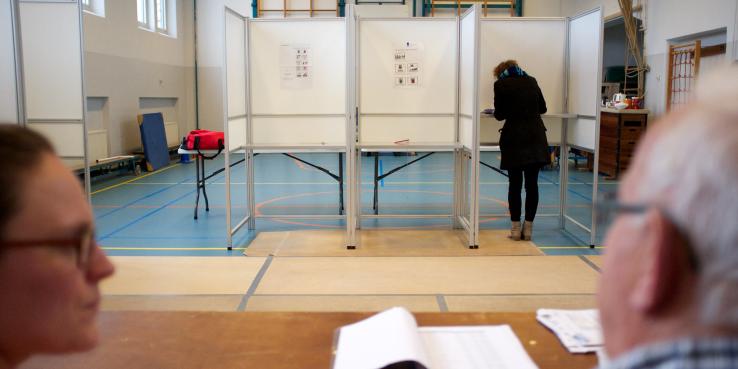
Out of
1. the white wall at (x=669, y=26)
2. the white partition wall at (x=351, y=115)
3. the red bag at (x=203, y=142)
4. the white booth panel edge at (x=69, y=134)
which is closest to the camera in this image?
the white booth panel edge at (x=69, y=134)

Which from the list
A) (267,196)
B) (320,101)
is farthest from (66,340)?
(267,196)

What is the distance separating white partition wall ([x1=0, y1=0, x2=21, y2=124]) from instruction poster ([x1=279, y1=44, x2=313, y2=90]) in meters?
2.33

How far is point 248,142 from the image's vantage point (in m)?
6.08

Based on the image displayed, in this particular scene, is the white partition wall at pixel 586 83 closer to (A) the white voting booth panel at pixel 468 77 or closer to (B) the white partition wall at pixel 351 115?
(A) the white voting booth panel at pixel 468 77

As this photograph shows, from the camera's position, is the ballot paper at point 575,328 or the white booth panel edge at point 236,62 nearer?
the ballot paper at point 575,328

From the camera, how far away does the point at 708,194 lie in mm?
468

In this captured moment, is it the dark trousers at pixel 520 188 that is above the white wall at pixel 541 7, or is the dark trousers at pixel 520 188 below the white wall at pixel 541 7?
below

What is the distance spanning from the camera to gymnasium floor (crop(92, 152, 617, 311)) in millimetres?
3525

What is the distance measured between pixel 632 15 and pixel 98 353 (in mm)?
11272

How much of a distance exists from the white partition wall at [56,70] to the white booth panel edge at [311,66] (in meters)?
1.61

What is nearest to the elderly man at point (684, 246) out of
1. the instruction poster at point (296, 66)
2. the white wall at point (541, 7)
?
the instruction poster at point (296, 66)

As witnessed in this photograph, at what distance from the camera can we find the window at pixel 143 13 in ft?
39.4

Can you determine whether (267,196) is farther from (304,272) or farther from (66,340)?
(66,340)

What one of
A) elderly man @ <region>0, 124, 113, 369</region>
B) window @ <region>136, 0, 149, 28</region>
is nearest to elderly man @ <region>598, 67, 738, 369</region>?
elderly man @ <region>0, 124, 113, 369</region>
